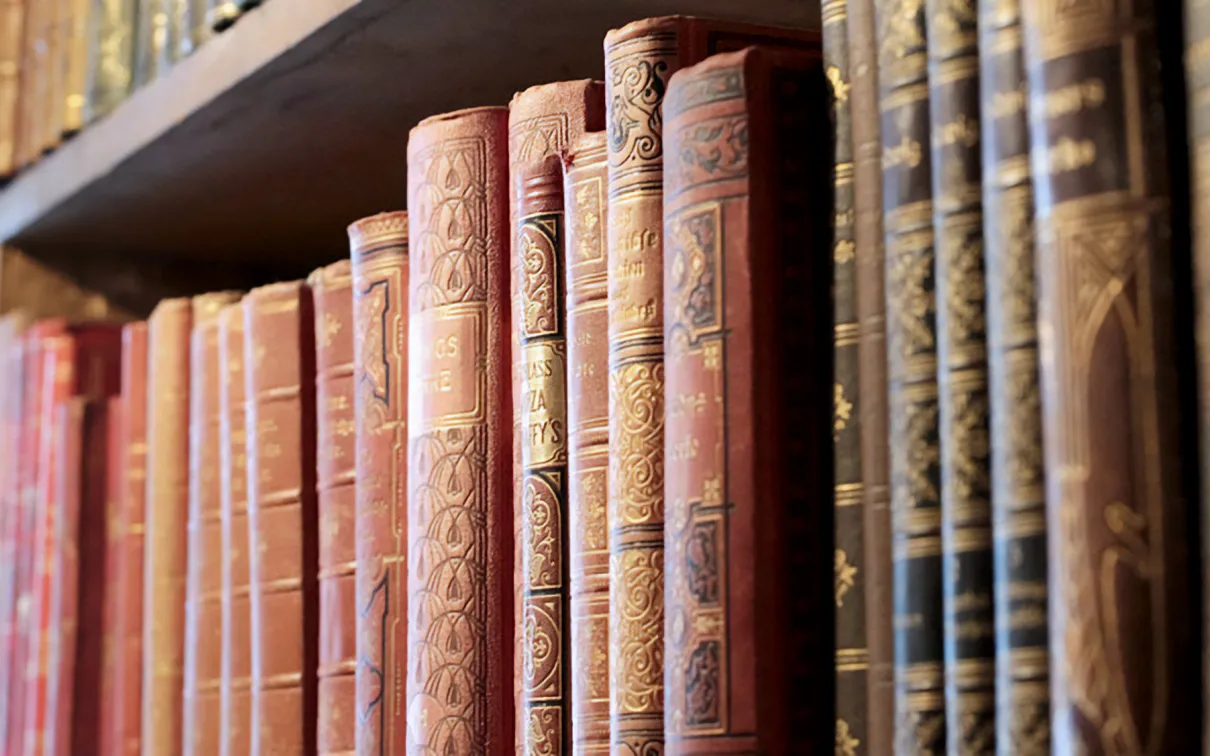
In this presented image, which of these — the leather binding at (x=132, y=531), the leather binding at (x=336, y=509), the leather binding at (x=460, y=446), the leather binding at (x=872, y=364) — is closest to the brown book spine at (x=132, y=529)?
the leather binding at (x=132, y=531)

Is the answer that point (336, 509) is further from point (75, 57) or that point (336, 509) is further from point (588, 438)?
point (75, 57)

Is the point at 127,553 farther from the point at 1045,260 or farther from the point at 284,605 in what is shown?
the point at 1045,260

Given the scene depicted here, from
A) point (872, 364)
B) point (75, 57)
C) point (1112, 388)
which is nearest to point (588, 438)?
point (872, 364)

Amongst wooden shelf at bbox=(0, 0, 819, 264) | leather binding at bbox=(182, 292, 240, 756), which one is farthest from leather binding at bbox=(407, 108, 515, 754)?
leather binding at bbox=(182, 292, 240, 756)

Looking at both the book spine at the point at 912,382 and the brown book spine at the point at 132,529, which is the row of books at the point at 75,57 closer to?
the brown book spine at the point at 132,529

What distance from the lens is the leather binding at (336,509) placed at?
839mm

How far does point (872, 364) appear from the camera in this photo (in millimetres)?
574

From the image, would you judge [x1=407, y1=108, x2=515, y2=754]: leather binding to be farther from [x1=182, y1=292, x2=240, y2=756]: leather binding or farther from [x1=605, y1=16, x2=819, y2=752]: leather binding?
[x1=182, y1=292, x2=240, y2=756]: leather binding

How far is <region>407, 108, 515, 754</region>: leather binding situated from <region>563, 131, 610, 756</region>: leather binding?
6cm

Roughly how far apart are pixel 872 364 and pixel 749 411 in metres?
0.04

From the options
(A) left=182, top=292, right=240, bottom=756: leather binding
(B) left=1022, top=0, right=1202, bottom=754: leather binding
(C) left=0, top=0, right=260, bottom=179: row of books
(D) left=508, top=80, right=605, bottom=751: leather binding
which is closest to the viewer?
(B) left=1022, top=0, right=1202, bottom=754: leather binding

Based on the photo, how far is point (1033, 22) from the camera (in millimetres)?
511

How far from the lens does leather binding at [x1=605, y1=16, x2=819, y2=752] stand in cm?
63

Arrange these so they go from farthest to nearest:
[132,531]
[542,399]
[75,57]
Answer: [75,57] → [132,531] → [542,399]
